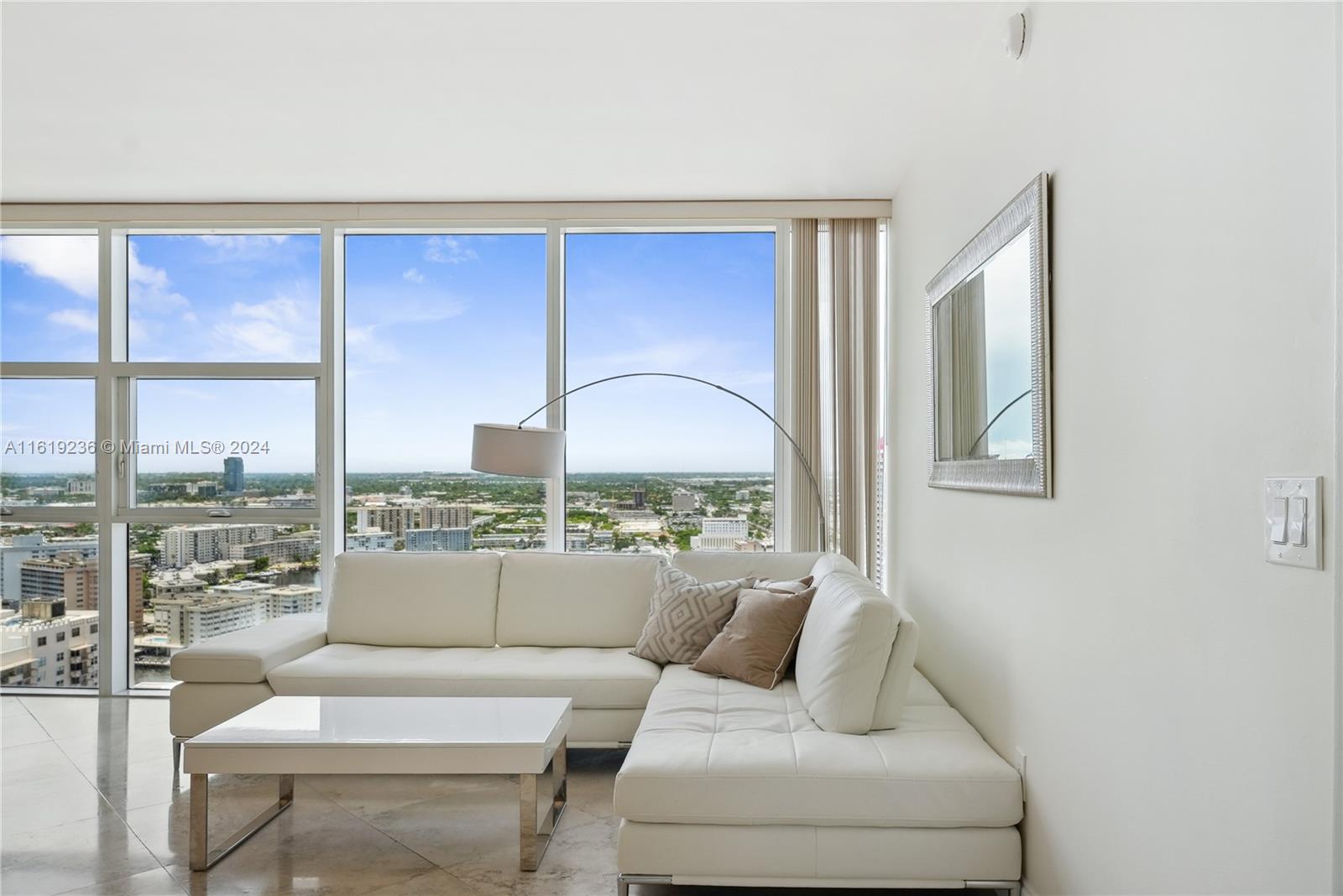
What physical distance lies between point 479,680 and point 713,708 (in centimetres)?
108

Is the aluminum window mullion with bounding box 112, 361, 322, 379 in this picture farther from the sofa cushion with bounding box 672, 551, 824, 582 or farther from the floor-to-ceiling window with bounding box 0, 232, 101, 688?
the sofa cushion with bounding box 672, 551, 824, 582

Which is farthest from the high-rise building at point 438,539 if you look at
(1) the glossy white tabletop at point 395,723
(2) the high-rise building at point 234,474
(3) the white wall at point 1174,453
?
(3) the white wall at point 1174,453

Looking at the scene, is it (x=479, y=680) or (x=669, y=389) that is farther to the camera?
(x=669, y=389)

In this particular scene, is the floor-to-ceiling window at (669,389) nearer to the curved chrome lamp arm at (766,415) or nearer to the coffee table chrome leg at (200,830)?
the curved chrome lamp arm at (766,415)

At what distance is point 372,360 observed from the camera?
477cm

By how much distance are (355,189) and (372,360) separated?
934 mm

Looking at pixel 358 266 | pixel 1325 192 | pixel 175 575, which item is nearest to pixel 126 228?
pixel 358 266

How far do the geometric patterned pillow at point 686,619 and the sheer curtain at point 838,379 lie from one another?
0.92 metres

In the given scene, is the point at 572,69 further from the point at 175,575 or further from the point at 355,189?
the point at 175,575

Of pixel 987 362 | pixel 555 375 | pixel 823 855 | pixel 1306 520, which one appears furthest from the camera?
pixel 555 375

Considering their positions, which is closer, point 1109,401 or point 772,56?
point 1109,401

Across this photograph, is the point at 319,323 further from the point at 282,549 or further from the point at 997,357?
the point at 997,357

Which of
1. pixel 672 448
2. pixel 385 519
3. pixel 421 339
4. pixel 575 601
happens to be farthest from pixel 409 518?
pixel 672 448

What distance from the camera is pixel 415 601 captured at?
4113 mm
